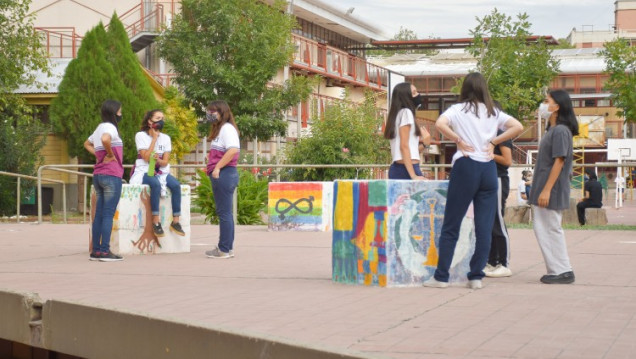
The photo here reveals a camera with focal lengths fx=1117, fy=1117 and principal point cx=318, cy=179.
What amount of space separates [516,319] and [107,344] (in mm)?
2631

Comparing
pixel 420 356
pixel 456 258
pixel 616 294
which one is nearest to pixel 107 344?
pixel 420 356

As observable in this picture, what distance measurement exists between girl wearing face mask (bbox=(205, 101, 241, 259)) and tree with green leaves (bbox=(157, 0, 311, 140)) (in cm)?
2162

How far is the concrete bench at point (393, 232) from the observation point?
8.80 metres

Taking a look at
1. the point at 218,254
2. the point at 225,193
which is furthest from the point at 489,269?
the point at 218,254

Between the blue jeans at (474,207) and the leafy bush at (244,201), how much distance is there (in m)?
12.4

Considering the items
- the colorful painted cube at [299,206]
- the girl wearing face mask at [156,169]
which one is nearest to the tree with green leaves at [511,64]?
the colorful painted cube at [299,206]

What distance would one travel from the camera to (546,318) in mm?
7113

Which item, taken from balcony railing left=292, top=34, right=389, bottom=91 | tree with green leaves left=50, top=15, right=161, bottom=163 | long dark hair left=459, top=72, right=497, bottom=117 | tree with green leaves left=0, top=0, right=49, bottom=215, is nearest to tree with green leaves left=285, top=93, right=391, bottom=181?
tree with green leaves left=50, top=15, right=161, bottom=163

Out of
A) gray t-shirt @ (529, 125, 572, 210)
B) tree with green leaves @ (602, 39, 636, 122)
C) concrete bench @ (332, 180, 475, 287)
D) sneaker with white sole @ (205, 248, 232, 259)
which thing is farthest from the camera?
tree with green leaves @ (602, 39, 636, 122)

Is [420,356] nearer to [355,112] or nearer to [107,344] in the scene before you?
[107,344]

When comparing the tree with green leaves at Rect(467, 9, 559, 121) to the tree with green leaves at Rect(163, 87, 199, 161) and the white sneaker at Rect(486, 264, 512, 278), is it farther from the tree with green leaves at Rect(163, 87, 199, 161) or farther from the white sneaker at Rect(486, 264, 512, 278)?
the white sneaker at Rect(486, 264, 512, 278)

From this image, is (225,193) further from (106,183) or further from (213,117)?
(106,183)

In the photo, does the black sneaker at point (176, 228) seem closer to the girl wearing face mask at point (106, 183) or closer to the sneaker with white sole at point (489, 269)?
the girl wearing face mask at point (106, 183)

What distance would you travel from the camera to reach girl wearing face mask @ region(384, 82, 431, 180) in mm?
9617
